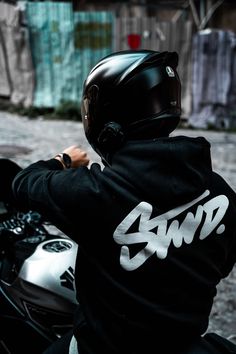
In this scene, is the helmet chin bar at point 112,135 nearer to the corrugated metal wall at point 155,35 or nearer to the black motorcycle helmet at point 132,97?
the black motorcycle helmet at point 132,97

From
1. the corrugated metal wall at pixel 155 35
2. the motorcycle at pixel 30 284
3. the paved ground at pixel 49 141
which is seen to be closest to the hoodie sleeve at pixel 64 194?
the motorcycle at pixel 30 284

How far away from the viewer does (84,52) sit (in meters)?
9.14

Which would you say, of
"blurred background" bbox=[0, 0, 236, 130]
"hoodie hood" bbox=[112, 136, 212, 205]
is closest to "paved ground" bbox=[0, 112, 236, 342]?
"blurred background" bbox=[0, 0, 236, 130]

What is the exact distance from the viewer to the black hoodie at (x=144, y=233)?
128cm

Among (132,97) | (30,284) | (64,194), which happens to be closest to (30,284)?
(30,284)

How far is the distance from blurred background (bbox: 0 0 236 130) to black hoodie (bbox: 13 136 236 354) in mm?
7895

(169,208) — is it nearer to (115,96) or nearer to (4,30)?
(115,96)

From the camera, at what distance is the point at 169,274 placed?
1325 mm

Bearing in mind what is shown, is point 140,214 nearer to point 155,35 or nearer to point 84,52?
point 155,35

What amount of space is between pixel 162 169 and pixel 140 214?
0.46ft

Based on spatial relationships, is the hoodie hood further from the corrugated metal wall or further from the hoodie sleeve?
the corrugated metal wall

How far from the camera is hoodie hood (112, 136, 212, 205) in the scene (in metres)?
1.27

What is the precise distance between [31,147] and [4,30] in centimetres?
349

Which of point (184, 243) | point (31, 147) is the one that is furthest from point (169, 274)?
point (31, 147)
